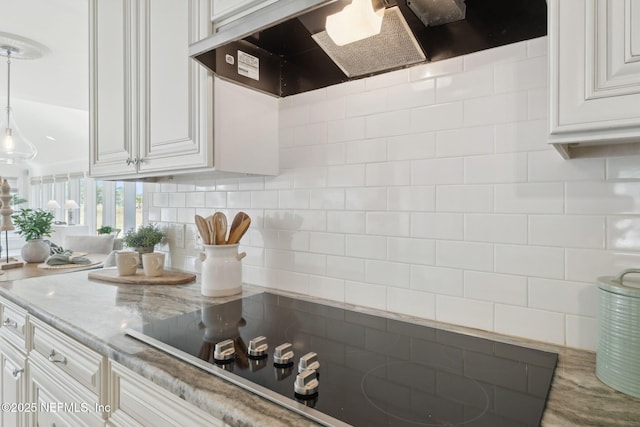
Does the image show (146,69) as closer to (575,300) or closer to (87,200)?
(575,300)

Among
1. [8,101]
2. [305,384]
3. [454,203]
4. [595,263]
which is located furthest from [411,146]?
Result: [8,101]

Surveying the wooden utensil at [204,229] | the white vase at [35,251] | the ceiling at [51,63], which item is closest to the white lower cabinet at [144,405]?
the wooden utensil at [204,229]

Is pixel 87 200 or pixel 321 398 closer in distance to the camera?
pixel 321 398

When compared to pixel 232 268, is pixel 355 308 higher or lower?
lower

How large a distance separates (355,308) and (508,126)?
74cm

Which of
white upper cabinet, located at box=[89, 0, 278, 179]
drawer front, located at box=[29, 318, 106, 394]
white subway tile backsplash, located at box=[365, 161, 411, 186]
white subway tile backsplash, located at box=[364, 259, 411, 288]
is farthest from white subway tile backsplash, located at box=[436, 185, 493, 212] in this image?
drawer front, located at box=[29, 318, 106, 394]

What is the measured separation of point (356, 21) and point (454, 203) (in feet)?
1.89

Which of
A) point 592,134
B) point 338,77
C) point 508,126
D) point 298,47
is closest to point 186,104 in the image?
point 298,47

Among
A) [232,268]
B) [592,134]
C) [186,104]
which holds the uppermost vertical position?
[186,104]

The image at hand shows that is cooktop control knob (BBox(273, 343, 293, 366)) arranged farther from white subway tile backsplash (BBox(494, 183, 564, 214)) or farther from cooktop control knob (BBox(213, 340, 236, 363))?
white subway tile backsplash (BBox(494, 183, 564, 214))

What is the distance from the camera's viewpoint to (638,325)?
0.65 meters

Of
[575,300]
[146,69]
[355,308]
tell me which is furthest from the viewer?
[146,69]

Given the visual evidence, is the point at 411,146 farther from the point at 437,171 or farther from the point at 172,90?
the point at 172,90

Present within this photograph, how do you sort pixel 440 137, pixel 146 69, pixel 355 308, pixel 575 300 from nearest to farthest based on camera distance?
1. pixel 575 300
2. pixel 440 137
3. pixel 355 308
4. pixel 146 69
